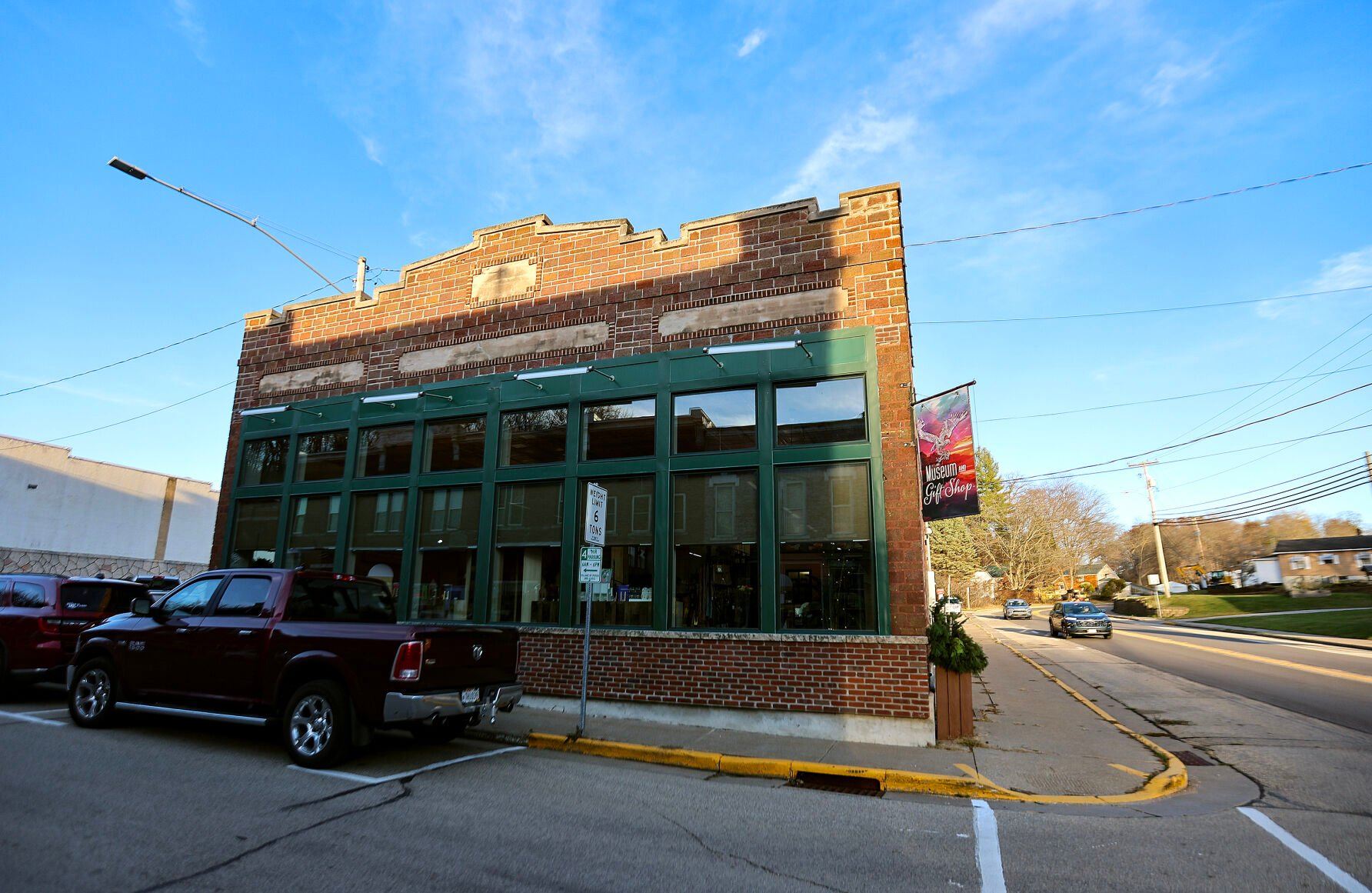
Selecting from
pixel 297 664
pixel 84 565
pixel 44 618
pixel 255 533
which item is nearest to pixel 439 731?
pixel 297 664

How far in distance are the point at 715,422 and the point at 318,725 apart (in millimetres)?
6439

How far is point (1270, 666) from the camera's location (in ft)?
60.4

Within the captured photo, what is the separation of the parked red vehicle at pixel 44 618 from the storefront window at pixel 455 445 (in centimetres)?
456

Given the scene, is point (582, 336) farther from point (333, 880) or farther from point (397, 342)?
point (333, 880)

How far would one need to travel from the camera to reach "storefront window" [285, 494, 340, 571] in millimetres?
13389

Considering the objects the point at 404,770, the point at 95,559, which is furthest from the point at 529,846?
the point at 95,559

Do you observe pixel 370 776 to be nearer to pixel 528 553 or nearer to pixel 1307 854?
pixel 528 553

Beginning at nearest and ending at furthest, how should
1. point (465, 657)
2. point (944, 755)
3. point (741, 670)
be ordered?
point (465, 657)
point (944, 755)
point (741, 670)

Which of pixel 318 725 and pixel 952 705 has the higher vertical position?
pixel 318 725

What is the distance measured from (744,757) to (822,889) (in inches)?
141

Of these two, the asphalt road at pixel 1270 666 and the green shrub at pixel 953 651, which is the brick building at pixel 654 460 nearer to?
the green shrub at pixel 953 651

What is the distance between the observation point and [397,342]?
13.6 m

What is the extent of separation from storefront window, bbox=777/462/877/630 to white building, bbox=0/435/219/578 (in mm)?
31676

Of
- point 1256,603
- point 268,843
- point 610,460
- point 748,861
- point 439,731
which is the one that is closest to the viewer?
point 268,843
